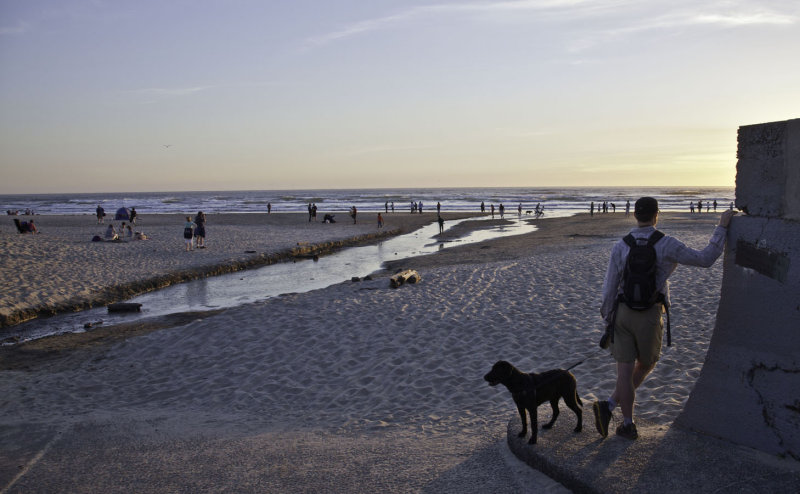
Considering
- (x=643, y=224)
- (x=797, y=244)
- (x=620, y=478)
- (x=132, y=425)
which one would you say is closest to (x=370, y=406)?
(x=132, y=425)

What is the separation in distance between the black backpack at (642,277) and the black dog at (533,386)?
86 centimetres

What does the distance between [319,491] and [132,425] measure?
114 inches

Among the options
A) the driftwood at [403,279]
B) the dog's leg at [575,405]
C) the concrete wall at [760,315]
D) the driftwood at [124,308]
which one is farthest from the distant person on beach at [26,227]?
the concrete wall at [760,315]

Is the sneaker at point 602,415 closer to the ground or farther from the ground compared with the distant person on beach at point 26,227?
closer to the ground

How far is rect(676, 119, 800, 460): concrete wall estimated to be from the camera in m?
3.60

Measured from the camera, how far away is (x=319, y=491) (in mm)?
3980

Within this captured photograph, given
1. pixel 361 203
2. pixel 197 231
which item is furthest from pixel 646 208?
pixel 361 203

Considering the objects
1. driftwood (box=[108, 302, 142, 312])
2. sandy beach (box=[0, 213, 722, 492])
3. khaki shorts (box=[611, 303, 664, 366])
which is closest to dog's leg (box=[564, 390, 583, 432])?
sandy beach (box=[0, 213, 722, 492])

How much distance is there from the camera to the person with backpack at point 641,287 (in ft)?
11.8

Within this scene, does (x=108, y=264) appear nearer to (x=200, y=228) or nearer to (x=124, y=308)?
(x=200, y=228)

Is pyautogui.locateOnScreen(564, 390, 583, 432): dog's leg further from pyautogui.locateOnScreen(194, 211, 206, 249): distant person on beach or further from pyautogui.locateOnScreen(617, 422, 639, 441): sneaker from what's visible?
pyautogui.locateOnScreen(194, 211, 206, 249): distant person on beach

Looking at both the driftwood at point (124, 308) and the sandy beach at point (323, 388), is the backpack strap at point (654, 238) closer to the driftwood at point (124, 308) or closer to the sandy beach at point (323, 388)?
the sandy beach at point (323, 388)

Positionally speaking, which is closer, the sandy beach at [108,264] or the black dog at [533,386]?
the black dog at [533,386]

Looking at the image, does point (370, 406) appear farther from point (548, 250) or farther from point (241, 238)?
point (241, 238)
